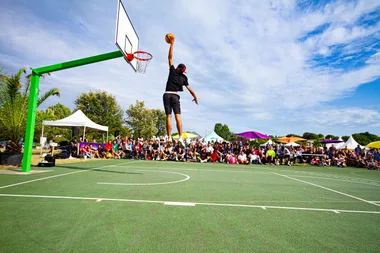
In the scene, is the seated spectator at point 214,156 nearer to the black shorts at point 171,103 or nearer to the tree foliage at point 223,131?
the black shorts at point 171,103

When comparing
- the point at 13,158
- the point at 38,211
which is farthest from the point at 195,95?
the point at 13,158

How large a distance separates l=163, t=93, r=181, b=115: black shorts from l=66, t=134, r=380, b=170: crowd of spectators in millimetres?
10229

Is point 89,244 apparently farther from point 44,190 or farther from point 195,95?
point 195,95

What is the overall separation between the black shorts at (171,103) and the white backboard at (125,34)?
226 cm

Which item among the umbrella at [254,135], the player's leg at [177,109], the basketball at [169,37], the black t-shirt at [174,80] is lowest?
the player's leg at [177,109]

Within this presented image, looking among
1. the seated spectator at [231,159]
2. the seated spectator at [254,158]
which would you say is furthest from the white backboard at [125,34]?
the seated spectator at [254,158]

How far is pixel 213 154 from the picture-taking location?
57.5ft

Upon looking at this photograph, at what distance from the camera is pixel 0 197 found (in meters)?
4.09

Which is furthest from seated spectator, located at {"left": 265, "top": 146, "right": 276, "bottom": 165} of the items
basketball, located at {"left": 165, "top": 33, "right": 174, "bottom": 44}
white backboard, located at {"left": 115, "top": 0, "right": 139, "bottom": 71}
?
basketball, located at {"left": 165, "top": 33, "right": 174, "bottom": 44}

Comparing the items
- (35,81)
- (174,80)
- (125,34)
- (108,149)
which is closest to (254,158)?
(108,149)

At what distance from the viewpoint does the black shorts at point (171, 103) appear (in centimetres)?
697

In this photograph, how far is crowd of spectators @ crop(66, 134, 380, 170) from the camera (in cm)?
1731

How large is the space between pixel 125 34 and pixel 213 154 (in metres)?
11.8

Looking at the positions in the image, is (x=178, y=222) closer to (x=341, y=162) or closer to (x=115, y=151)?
(x=115, y=151)
